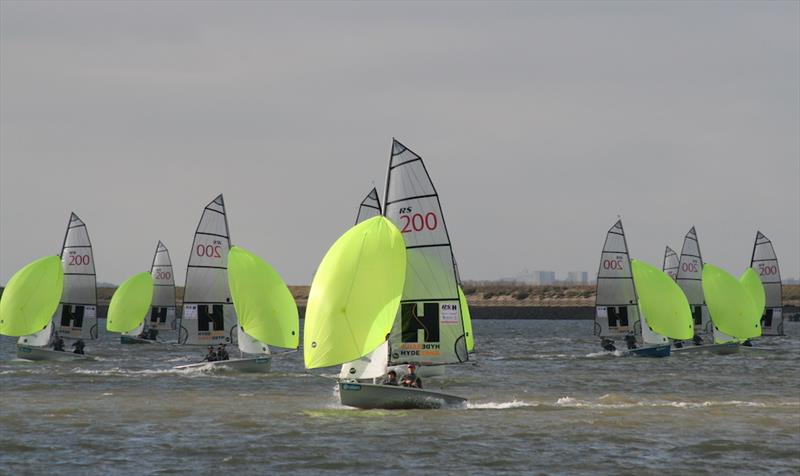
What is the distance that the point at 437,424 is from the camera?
33562 millimetres

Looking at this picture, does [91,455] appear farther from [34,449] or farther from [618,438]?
[618,438]

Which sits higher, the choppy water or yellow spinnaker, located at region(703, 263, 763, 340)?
yellow spinnaker, located at region(703, 263, 763, 340)

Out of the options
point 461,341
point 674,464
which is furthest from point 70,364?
point 674,464

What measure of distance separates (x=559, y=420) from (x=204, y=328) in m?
24.2

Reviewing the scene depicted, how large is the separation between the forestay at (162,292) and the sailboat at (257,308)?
36.9 metres

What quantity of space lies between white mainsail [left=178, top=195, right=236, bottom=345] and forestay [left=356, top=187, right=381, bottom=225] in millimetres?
8859

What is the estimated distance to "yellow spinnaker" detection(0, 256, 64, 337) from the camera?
195ft

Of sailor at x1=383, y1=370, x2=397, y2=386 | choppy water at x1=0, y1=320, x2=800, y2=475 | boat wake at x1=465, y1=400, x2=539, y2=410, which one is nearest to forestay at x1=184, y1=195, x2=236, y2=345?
choppy water at x1=0, y1=320, x2=800, y2=475

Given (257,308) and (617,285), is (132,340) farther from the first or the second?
(257,308)

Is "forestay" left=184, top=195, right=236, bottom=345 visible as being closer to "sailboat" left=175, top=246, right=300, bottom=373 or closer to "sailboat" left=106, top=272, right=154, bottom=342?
"sailboat" left=175, top=246, right=300, bottom=373

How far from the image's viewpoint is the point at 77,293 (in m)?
64.6

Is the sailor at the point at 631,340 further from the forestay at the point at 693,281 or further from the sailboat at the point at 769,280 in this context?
the sailboat at the point at 769,280

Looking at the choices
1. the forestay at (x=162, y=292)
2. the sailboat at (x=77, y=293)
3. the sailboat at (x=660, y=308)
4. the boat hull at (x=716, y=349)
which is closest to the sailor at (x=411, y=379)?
the sailboat at (x=660, y=308)

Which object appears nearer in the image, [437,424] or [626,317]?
[437,424]
